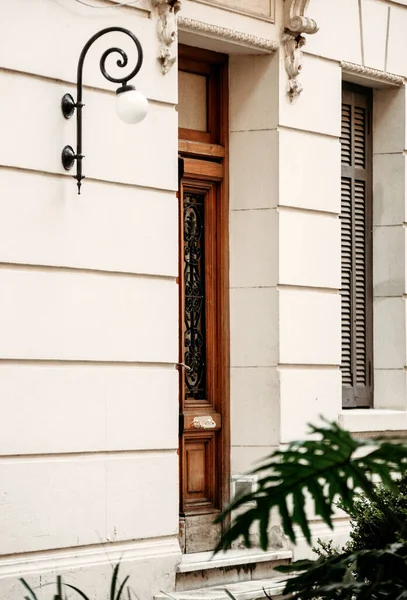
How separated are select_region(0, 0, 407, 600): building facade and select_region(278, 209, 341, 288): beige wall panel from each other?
19 mm

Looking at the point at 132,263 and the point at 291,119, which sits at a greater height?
the point at 291,119

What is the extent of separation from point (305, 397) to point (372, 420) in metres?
0.98

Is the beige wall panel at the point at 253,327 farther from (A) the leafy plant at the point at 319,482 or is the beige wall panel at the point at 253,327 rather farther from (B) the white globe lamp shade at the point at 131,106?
(A) the leafy plant at the point at 319,482

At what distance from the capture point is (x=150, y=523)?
7820 mm

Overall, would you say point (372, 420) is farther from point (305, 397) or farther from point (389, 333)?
point (305, 397)

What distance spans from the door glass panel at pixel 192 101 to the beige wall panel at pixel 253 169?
0.91 feet

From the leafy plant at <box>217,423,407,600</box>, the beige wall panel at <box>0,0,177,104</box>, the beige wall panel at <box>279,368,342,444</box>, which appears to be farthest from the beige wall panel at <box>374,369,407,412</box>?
the leafy plant at <box>217,423,407,600</box>

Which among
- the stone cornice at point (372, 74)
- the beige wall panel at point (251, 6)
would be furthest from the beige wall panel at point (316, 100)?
the beige wall panel at point (251, 6)

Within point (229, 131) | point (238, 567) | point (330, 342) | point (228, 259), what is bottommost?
point (238, 567)

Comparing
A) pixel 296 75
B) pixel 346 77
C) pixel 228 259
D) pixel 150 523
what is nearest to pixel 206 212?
pixel 228 259

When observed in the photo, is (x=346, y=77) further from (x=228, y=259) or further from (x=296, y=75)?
(x=228, y=259)

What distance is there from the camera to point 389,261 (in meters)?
10.2

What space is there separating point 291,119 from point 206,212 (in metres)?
0.94

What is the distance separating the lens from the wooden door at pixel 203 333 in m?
8.83
